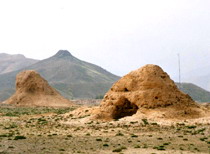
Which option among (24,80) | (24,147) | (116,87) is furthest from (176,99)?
(24,80)

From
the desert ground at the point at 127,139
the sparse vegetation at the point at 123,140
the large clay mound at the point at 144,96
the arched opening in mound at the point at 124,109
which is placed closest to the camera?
the desert ground at the point at 127,139

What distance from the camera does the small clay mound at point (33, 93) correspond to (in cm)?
8794

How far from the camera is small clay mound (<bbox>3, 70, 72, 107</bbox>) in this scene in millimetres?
87938

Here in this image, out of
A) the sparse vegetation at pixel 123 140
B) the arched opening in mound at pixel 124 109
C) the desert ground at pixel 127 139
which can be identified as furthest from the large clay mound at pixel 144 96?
the sparse vegetation at pixel 123 140

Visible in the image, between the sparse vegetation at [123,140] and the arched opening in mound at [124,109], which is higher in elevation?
the arched opening in mound at [124,109]

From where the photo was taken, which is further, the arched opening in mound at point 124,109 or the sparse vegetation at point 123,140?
the arched opening in mound at point 124,109

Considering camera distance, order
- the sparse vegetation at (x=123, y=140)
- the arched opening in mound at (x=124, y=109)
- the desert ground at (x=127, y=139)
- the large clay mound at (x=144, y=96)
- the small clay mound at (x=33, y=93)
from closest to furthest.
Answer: the desert ground at (x=127, y=139), the sparse vegetation at (x=123, y=140), the large clay mound at (x=144, y=96), the arched opening in mound at (x=124, y=109), the small clay mound at (x=33, y=93)

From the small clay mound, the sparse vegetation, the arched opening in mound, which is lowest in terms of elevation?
the sparse vegetation

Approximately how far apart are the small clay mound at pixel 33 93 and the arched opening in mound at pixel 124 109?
50123 mm

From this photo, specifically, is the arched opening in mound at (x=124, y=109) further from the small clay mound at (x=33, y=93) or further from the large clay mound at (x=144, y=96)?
the small clay mound at (x=33, y=93)

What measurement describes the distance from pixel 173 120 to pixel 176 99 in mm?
4697

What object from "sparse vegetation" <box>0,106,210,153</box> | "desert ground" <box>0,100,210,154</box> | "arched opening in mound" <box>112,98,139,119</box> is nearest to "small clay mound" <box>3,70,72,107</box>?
"arched opening in mound" <box>112,98,139,119</box>

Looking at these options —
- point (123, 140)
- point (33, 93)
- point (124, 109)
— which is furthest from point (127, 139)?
point (33, 93)

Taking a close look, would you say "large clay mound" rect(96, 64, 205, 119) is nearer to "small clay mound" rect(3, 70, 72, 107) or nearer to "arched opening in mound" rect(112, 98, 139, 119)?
"arched opening in mound" rect(112, 98, 139, 119)
